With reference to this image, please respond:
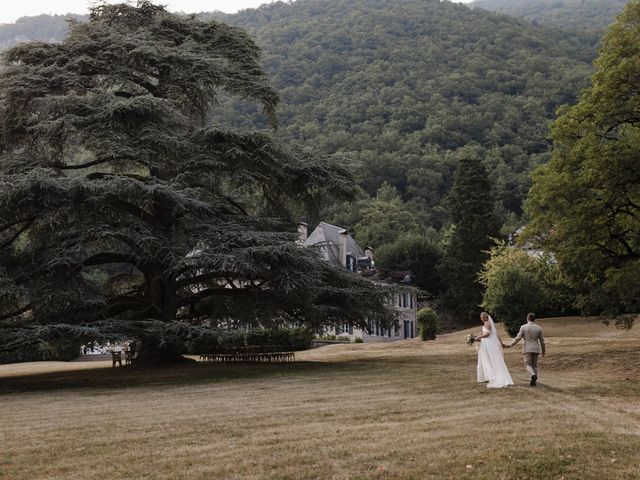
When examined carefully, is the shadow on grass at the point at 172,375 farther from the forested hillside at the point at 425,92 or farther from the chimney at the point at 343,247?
the forested hillside at the point at 425,92

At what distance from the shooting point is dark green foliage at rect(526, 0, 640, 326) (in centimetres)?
2222

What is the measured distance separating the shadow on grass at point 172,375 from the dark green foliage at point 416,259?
45.0m

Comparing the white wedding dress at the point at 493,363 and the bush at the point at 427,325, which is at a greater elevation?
the bush at the point at 427,325

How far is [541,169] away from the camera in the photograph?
25.4 meters

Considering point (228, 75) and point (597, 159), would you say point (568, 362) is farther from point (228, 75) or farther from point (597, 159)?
point (228, 75)

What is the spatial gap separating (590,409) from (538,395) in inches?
73.1

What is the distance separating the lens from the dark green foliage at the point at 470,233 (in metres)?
58.4

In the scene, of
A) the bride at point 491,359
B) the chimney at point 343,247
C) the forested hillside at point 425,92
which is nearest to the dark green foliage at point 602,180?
the bride at point 491,359

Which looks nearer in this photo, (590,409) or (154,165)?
(590,409)

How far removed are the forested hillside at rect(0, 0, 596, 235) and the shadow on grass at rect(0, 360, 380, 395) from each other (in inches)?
1793

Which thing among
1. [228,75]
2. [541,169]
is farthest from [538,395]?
[228,75]

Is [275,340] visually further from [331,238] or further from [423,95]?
[423,95]

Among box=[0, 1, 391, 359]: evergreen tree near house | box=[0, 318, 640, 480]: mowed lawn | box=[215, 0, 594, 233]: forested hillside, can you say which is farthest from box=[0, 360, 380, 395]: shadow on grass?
box=[215, 0, 594, 233]: forested hillside

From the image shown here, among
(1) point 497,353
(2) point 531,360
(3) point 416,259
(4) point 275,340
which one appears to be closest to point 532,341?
(2) point 531,360
